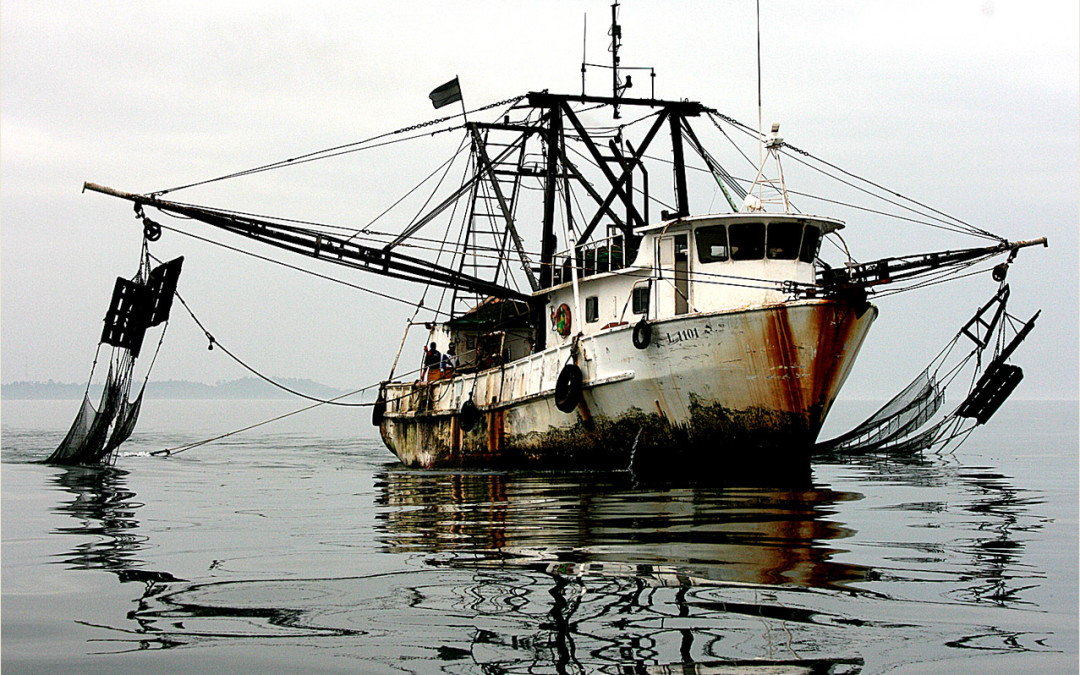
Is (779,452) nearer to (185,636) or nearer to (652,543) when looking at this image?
(652,543)

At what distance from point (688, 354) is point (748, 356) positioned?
1.28 meters

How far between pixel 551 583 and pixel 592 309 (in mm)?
17353

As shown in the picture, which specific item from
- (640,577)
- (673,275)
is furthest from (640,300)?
(640,577)

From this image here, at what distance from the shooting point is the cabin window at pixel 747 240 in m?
23.1

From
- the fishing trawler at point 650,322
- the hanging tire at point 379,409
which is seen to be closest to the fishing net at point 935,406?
the fishing trawler at point 650,322

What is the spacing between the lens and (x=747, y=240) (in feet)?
76.0

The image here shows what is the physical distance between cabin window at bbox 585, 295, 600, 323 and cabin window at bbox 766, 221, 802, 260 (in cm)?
496

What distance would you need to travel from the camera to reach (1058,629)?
7.99 m

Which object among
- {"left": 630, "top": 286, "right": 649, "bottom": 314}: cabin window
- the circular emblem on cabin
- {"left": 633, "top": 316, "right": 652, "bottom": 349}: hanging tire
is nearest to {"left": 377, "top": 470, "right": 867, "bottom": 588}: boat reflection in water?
{"left": 633, "top": 316, "right": 652, "bottom": 349}: hanging tire

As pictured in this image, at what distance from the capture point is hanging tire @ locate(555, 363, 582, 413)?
80.5 ft

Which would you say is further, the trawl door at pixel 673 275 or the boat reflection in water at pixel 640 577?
the trawl door at pixel 673 275

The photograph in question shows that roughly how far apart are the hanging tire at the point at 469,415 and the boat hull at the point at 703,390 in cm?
377

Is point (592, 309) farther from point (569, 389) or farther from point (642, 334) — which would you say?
point (642, 334)

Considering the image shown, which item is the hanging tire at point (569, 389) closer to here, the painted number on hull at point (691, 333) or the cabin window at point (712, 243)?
the painted number on hull at point (691, 333)
